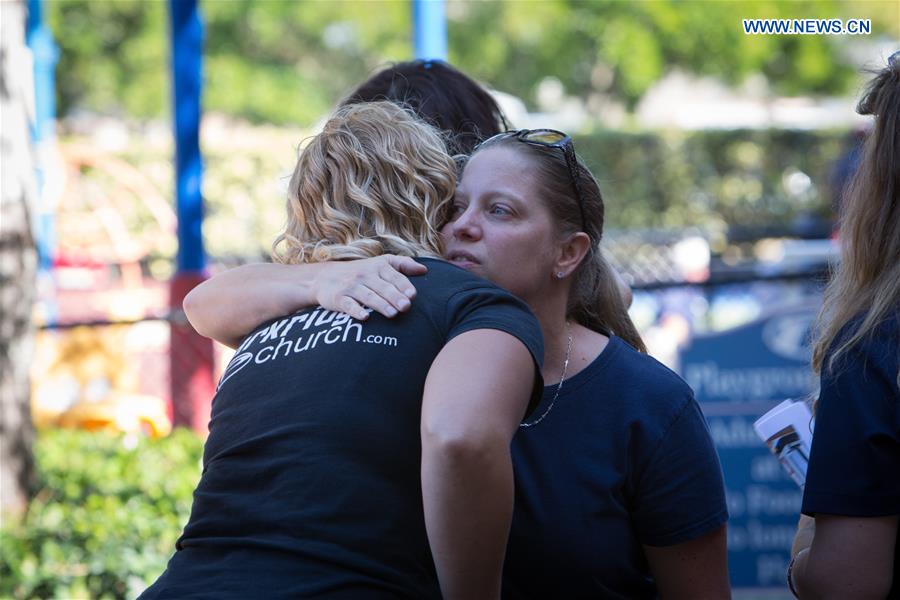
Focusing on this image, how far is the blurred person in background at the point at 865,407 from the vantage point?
1718mm

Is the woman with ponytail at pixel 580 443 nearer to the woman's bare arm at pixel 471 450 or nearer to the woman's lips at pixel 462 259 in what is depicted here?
the woman's lips at pixel 462 259

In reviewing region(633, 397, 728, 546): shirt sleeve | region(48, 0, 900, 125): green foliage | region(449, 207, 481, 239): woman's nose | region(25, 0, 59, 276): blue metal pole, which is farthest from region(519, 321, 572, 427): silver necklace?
region(48, 0, 900, 125): green foliage

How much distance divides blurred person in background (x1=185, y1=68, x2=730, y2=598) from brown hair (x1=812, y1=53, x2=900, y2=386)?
324mm

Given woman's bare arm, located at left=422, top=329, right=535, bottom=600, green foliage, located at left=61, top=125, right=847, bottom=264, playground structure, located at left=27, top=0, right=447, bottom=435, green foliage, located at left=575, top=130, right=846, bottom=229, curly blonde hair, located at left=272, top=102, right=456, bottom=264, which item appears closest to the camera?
woman's bare arm, located at left=422, top=329, right=535, bottom=600

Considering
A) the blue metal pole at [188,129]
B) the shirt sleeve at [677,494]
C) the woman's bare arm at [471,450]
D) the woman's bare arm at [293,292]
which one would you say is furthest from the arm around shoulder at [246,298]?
the blue metal pole at [188,129]

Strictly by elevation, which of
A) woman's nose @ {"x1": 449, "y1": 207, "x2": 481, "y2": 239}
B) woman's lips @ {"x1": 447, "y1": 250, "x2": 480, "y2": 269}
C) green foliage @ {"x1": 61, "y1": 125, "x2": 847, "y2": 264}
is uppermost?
woman's nose @ {"x1": 449, "y1": 207, "x2": 481, "y2": 239}

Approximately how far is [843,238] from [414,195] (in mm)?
776

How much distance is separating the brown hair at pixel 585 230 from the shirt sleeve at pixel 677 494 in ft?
1.21

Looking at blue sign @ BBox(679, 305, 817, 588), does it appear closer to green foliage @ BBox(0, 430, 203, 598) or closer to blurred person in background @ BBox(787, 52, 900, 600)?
green foliage @ BBox(0, 430, 203, 598)

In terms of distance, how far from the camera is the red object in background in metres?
5.97

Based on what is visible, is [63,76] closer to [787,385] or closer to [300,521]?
[787,385]

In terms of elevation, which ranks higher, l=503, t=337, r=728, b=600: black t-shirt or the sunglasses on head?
the sunglasses on head

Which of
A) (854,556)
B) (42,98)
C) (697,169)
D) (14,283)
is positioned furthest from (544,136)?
(697,169)

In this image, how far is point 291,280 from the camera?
78.1 inches
